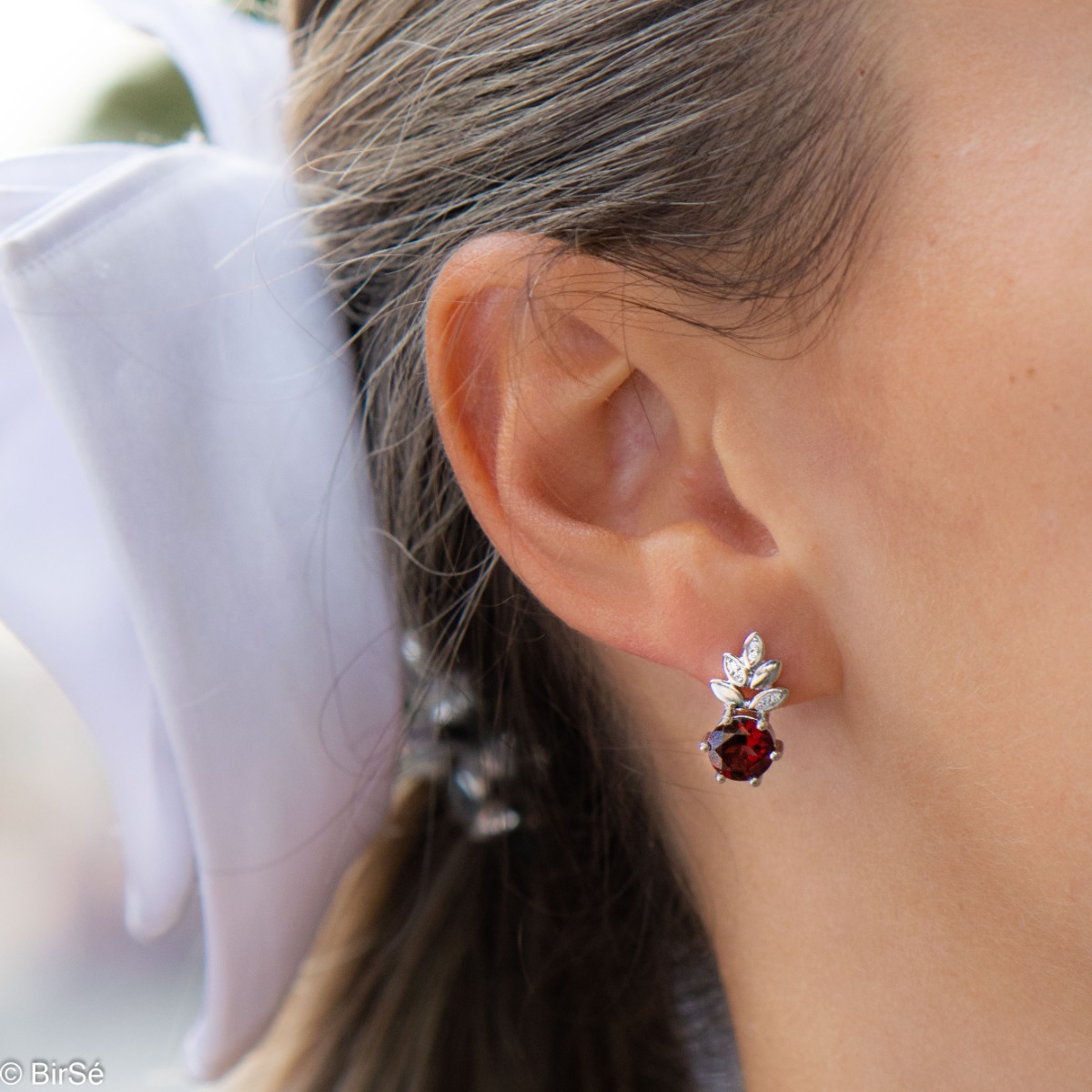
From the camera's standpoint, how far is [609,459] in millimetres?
749

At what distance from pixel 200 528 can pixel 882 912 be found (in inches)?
21.1

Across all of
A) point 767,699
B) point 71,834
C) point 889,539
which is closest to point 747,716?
point 767,699

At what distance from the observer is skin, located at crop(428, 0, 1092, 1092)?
594mm

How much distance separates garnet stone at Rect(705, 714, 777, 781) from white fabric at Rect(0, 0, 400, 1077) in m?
0.32

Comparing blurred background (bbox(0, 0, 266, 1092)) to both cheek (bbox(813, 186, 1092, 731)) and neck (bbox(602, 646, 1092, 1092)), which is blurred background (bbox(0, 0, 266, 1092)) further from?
cheek (bbox(813, 186, 1092, 731))

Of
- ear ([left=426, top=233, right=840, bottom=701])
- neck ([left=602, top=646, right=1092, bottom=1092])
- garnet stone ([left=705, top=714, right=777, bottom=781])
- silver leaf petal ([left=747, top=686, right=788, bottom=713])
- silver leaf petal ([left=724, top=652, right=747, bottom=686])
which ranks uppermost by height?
ear ([left=426, top=233, right=840, bottom=701])

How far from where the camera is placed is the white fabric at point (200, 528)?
76 centimetres

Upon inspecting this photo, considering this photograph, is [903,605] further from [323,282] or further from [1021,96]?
[323,282]

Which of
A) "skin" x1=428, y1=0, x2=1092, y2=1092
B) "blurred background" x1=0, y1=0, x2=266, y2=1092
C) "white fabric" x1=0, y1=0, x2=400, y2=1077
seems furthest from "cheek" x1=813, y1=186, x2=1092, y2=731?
"blurred background" x1=0, y1=0, x2=266, y2=1092

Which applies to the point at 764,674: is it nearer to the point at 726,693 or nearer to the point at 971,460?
the point at 726,693

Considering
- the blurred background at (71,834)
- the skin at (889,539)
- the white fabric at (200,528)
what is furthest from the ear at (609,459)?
the blurred background at (71,834)

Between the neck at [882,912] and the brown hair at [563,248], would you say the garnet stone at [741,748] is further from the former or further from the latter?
the brown hair at [563,248]

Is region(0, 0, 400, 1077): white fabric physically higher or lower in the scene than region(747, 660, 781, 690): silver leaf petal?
higher

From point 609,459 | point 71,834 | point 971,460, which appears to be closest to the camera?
point 971,460
